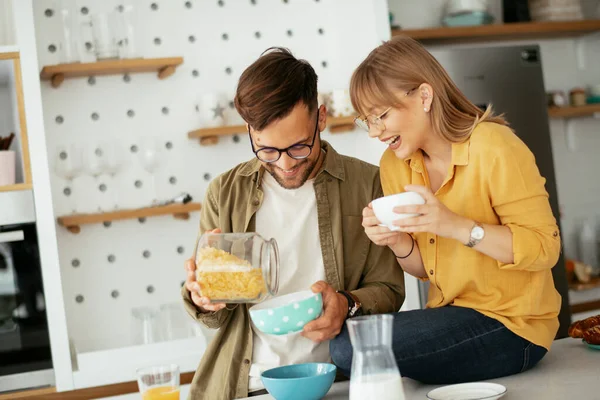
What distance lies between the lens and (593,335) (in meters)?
1.60

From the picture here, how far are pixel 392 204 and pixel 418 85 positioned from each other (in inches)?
13.6

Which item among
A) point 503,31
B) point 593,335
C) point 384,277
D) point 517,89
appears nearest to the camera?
point 593,335

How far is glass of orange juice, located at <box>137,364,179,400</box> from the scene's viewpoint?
4.40ft

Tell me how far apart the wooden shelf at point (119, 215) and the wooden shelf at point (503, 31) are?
1.33 meters

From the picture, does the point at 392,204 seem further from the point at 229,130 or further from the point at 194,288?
the point at 229,130

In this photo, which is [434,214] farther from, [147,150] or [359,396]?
[147,150]

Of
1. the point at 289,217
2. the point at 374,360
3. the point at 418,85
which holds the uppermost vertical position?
the point at 418,85

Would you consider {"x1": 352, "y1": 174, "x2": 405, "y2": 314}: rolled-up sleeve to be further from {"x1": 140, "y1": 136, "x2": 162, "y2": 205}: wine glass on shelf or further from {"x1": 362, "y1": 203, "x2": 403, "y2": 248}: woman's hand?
{"x1": 140, "y1": 136, "x2": 162, "y2": 205}: wine glass on shelf

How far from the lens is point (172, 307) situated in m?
2.95

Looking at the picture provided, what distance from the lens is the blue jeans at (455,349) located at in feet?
4.92

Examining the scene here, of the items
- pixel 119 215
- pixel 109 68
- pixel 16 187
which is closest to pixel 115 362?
pixel 119 215

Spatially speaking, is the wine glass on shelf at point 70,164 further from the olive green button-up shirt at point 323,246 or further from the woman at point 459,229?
the woman at point 459,229

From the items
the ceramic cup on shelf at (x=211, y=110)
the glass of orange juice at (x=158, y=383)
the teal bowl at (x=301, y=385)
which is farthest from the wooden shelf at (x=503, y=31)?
the glass of orange juice at (x=158, y=383)

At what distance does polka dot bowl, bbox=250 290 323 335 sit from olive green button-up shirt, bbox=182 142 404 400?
1.11ft
